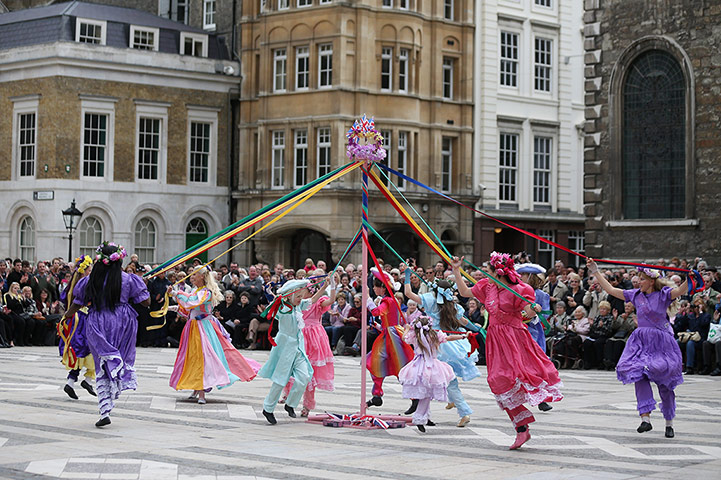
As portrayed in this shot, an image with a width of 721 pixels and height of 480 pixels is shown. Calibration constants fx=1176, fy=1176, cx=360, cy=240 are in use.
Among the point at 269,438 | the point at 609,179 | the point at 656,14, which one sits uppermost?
the point at 656,14

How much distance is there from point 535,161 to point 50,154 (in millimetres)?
17822

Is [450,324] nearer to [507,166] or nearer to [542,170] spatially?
[507,166]

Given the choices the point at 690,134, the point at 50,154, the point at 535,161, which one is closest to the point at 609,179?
the point at 690,134

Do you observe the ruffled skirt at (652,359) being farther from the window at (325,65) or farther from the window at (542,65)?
the window at (542,65)

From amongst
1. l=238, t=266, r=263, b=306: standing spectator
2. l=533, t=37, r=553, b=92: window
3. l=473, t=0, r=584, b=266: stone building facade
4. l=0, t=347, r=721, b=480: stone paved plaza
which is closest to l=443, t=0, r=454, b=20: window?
l=473, t=0, r=584, b=266: stone building facade

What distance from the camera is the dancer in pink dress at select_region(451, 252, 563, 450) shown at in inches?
472

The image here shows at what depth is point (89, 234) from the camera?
39.1 m

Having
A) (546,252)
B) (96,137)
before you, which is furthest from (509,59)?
(96,137)

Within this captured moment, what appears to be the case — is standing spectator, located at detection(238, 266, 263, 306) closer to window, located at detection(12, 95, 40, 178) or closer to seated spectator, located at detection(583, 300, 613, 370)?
seated spectator, located at detection(583, 300, 613, 370)

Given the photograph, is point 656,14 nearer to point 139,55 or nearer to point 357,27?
point 357,27

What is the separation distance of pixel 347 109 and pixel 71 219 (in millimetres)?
10155

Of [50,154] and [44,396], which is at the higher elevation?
[50,154]

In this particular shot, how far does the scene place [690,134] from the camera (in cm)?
2692

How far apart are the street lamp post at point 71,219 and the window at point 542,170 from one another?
17127 millimetres
